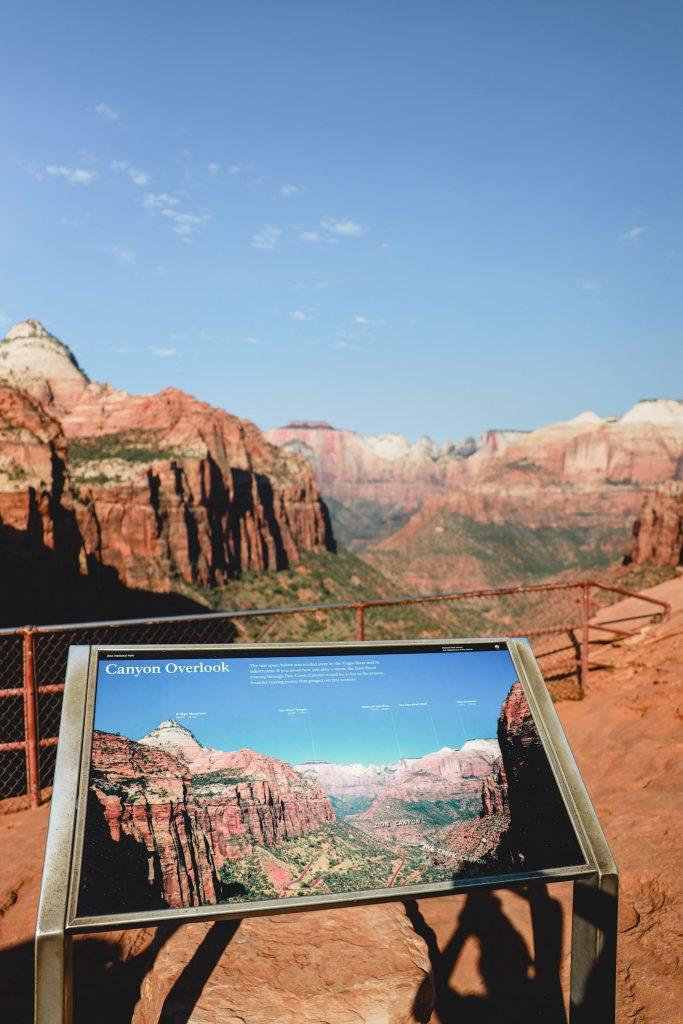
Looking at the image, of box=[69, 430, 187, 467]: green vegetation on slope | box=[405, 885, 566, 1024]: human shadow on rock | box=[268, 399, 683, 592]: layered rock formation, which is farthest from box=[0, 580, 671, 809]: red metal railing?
box=[268, 399, 683, 592]: layered rock formation

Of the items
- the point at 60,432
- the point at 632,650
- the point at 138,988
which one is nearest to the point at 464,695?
the point at 138,988

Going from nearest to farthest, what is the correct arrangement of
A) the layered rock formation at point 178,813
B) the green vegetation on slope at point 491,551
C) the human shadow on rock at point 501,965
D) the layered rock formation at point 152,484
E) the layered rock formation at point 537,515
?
the layered rock formation at point 178,813
the human shadow on rock at point 501,965
the layered rock formation at point 152,484
the green vegetation on slope at point 491,551
the layered rock formation at point 537,515

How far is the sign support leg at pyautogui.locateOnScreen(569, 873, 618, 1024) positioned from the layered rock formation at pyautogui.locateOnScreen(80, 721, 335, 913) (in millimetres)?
1338

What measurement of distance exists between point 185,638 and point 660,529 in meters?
53.3

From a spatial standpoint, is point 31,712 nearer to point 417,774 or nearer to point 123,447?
point 417,774

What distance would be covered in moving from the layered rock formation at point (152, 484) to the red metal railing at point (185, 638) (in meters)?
13.0

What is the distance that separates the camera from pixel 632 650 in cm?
1070

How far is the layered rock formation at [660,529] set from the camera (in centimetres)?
6375

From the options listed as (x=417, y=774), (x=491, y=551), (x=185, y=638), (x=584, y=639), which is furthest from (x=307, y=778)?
(x=491, y=551)

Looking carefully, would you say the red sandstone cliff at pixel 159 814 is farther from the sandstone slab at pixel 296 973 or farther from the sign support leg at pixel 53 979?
the sandstone slab at pixel 296 973

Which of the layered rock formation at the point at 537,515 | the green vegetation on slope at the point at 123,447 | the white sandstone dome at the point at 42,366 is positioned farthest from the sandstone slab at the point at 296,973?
the layered rock formation at the point at 537,515

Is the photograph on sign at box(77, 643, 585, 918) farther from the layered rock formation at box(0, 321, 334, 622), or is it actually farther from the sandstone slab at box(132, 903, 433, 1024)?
the layered rock formation at box(0, 321, 334, 622)

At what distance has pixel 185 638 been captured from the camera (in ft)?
97.5

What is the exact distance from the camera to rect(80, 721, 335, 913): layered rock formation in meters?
2.86
